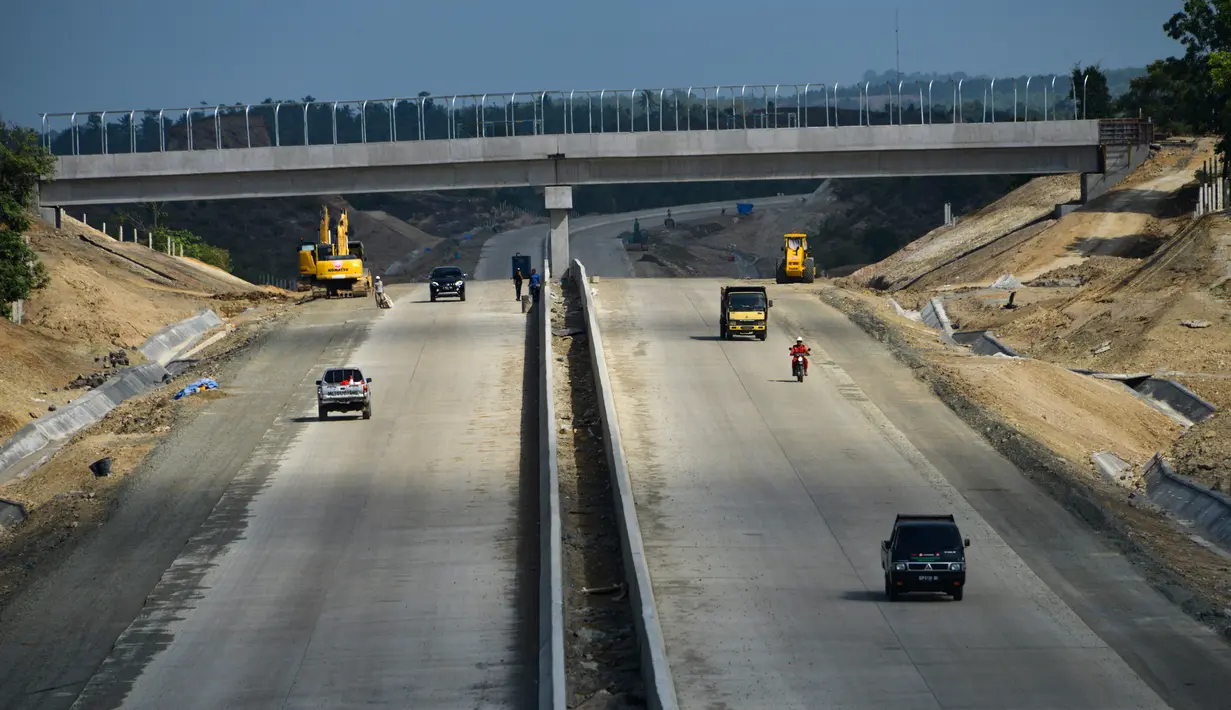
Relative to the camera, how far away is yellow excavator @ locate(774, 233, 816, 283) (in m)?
89.6

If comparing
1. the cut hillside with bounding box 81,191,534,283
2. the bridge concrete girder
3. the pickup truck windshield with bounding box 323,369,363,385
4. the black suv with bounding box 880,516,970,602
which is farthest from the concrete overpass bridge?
the cut hillside with bounding box 81,191,534,283

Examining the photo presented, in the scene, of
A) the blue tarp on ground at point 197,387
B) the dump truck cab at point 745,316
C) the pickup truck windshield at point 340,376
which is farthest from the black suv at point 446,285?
the pickup truck windshield at point 340,376

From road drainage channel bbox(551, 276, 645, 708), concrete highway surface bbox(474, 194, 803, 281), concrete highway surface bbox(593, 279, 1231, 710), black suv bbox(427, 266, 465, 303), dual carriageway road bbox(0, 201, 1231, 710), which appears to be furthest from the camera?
concrete highway surface bbox(474, 194, 803, 281)

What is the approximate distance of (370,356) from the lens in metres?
63.9

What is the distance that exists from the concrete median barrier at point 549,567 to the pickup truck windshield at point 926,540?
6185 millimetres

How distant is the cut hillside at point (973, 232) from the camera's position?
9669 cm

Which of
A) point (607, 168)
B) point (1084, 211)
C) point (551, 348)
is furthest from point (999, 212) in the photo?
point (551, 348)

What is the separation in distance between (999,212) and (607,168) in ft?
94.1

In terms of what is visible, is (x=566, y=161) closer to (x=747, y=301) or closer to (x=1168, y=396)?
(x=747, y=301)

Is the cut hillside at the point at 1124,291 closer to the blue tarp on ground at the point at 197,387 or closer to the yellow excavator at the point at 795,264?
the yellow excavator at the point at 795,264

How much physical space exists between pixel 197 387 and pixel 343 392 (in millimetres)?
9250

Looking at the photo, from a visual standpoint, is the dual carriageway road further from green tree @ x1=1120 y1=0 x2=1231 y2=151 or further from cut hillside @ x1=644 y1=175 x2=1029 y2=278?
cut hillside @ x1=644 y1=175 x2=1029 y2=278

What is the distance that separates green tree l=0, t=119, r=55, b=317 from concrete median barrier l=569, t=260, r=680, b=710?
99.1 ft

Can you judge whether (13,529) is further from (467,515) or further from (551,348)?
(551,348)
